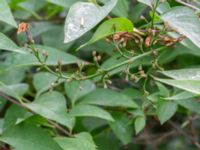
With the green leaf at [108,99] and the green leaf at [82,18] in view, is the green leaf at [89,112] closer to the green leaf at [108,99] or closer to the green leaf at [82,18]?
the green leaf at [108,99]

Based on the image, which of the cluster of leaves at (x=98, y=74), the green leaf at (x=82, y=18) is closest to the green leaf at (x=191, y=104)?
the cluster of leaves at (x=98, y=74)

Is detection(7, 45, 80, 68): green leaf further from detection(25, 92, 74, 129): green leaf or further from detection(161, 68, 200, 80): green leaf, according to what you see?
detection(161, 68, 200, 80): green leaf

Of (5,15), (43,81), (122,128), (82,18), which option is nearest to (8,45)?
(5,15)

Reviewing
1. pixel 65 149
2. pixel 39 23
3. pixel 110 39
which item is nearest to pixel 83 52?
pixel 39 23

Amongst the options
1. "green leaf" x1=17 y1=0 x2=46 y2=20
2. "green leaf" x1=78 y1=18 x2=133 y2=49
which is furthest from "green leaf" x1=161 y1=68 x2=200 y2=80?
"green leaf" x1=17 y1=0 x2=46 y2=20

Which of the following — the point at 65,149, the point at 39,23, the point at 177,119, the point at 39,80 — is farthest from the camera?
the point at 177,119

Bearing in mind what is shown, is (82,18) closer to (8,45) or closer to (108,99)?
(8,45)

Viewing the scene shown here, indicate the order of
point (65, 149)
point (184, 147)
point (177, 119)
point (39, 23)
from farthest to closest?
point (184, 147)
point (177, 119)
point (39, 23)
point (65, 149)

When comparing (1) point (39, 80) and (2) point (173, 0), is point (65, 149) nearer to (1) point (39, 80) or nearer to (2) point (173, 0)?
(1) point (39, 80)
